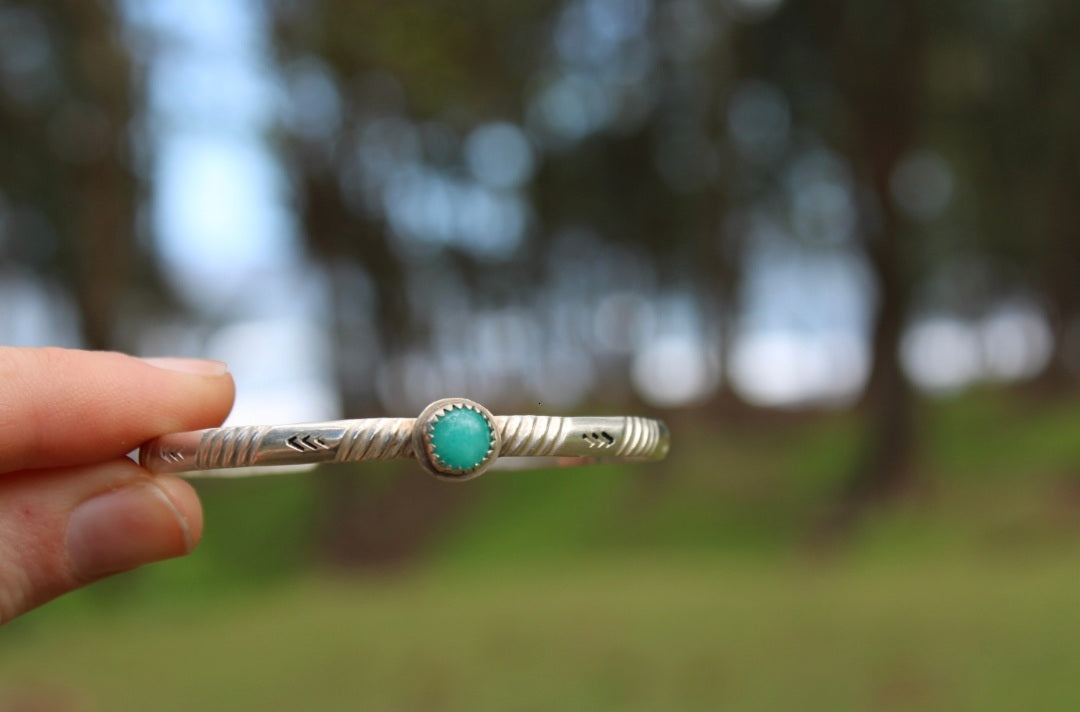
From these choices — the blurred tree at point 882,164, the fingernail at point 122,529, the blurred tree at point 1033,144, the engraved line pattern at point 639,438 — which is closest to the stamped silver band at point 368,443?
the fingernail at point 122,529

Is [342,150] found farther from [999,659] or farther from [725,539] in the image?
[999,659]

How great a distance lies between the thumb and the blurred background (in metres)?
1.06

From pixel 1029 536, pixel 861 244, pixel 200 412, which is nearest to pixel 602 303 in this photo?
pixel 861 244

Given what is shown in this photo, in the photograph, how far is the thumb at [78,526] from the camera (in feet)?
6.12

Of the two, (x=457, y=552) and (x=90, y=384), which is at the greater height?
(x=90, y=384)

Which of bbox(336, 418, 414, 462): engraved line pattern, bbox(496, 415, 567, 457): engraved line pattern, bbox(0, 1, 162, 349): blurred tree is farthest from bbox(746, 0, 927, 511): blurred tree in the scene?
bbox(0, 1, 162, 349): blurred tree

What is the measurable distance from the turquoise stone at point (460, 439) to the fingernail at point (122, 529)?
2.11ft

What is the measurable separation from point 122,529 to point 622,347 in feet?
50.7

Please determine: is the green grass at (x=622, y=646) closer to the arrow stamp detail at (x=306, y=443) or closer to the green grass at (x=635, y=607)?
the green grass at (x=635, y=607)

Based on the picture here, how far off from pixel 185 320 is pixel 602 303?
9.91m

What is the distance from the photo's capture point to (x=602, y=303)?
65.4ft

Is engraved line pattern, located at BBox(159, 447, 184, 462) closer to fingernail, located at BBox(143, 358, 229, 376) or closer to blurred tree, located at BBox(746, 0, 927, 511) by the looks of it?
fingernail, located at BBox(143, 358, 229, 376)

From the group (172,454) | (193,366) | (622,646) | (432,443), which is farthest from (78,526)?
(622,646)

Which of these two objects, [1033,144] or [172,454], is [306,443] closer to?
[172,454]
